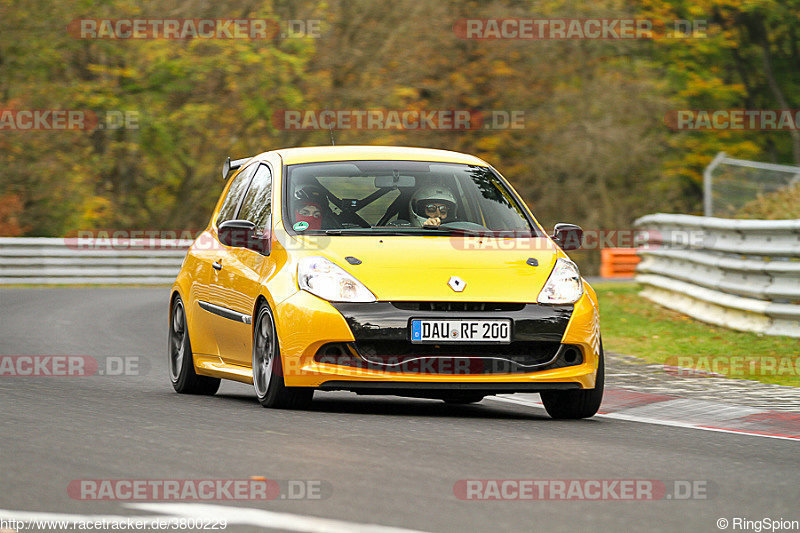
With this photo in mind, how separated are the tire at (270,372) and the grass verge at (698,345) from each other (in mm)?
4256

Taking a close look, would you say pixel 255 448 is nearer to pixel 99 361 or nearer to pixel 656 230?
pixel 99 361

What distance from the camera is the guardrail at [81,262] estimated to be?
31484mm

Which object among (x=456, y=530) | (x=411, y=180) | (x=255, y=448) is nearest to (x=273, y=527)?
(x=456, y=530)

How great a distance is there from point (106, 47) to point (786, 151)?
995 inches

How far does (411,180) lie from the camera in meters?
10.2

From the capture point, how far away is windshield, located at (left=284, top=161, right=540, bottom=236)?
381 inches
